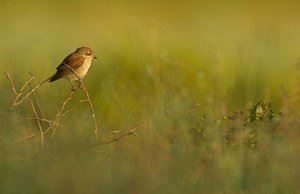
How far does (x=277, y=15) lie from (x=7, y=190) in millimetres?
10548

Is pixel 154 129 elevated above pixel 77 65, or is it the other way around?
pixel 77 65

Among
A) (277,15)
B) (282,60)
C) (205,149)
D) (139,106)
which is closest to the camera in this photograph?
(205,149)

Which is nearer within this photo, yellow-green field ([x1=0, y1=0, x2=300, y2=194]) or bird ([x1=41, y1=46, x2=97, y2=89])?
yellow-green field ([x1=0, y1=0, x2=300, y2=194])

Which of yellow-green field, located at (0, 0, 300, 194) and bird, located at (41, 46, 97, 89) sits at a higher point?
bird, located at (41, 46, 97, 89)

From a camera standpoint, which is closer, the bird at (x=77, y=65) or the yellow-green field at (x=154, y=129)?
the yellow-green field at (x=154, y=129)

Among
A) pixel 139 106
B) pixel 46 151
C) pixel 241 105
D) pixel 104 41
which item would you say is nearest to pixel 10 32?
pixel 104 41

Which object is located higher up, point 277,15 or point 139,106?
point 277,15

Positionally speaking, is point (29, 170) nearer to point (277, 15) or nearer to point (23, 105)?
point (23, 105)

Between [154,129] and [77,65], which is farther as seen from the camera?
[77,65]

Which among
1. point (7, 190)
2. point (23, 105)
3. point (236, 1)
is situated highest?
point (236, 1)

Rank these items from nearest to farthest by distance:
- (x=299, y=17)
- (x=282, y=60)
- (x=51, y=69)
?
(x=51, y=69)
(x=282, y=60)
(x=299, y=17)

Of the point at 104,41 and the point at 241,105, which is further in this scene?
the point at 104,41

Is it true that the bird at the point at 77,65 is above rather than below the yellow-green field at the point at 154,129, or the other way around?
above

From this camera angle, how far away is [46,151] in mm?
5363
